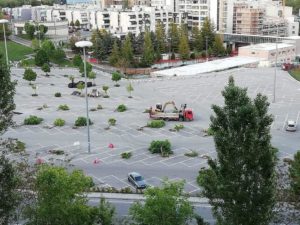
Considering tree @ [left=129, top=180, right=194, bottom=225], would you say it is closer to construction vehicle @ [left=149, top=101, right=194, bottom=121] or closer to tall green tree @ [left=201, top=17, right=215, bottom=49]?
construction vehicle @ [left=149, top=101, right=194, bottom=121]

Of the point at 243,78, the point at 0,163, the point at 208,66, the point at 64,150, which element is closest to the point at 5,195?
the point at 0,163

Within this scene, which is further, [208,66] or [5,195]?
[208,66]

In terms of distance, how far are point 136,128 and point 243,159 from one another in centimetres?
1589

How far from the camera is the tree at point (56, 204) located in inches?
435

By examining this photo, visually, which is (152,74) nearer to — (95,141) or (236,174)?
(95,141)

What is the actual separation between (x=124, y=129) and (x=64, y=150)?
13.7ft

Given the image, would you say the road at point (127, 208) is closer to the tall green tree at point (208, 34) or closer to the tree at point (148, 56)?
the tree at point (148, 56)

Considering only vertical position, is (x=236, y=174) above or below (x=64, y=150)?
above

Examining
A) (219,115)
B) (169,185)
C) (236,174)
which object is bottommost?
(169,185)

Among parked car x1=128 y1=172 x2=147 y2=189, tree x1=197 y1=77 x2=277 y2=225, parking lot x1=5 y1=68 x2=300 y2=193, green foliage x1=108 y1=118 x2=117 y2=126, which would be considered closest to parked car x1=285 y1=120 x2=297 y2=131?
parking lot x1=5 y1=68 x2=300 y2=193

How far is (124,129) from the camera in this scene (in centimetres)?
2512

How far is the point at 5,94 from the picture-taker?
414 inches

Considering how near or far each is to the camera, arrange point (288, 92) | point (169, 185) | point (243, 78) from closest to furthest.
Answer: point (169, 185) → point (288, 92) → point (243, 78)

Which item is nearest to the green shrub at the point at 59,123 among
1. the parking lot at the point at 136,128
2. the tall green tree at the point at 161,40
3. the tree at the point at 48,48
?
the parking lot at the point at 136,128
